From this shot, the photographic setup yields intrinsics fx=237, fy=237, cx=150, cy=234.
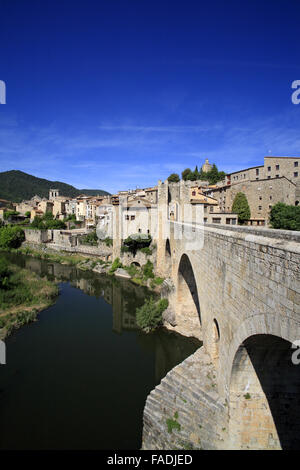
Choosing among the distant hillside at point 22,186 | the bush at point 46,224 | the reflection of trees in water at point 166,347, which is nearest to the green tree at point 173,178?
the bush at point 46,224

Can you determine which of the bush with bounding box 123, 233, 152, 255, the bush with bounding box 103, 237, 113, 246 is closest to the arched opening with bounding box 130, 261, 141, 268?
the bush with bounding box 123, 233, 152, 255

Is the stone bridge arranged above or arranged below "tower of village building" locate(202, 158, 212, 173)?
below

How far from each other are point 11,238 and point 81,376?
3531 cm

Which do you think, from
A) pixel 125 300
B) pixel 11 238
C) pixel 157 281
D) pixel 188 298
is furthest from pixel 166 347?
pixel 11 238

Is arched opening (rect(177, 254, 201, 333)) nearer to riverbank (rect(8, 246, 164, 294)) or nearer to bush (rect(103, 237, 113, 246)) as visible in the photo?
riverbank (rect(8, 246, 164, 294))

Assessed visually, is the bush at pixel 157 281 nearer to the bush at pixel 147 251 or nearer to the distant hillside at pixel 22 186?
the bush at pixel 147 251

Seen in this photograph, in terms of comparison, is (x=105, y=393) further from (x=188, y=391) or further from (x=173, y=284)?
(x=173, y=284)

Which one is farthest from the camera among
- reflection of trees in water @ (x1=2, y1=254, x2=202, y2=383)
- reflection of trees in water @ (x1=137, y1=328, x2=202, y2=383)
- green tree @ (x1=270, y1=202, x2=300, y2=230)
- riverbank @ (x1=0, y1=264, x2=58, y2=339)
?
green tree @ (x1=270, y1=202, x2=300, y2=230)

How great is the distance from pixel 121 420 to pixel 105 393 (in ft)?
4.75

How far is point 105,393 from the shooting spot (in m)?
9.60

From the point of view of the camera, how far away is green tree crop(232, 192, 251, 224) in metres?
27.4

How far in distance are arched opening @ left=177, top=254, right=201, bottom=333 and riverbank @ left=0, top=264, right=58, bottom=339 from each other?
965 centimetres
